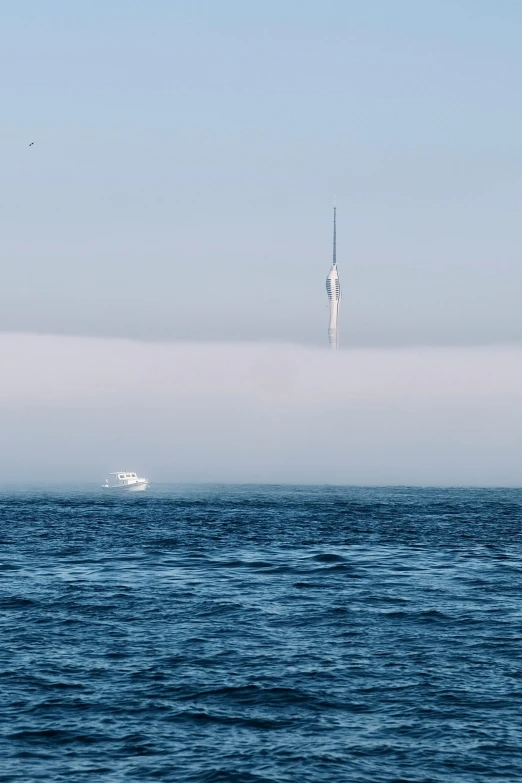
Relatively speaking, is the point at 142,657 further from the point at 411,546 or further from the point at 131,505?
the point at 131,505

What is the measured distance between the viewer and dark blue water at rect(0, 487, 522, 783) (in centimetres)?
2791

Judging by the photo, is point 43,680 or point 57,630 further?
point 57,630

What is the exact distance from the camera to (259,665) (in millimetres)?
38625

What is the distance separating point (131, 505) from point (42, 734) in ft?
433

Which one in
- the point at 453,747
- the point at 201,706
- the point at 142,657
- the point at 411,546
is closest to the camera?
the point at 453,747

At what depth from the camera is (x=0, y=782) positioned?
25906mm

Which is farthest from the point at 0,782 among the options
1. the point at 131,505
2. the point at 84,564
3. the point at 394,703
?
the point at 131,505

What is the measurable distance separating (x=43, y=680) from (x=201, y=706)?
7262 millimetres

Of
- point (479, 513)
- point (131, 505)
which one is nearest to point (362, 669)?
point (479, 513)

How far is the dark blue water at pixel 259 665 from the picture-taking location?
1099 inches

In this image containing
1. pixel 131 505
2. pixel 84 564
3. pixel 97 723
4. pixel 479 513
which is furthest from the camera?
pixel 131 505

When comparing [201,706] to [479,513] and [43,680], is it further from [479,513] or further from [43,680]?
[479,513]

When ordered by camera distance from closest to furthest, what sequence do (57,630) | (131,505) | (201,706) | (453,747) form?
(453,747)
(201,706)
(57,630)
(131,505)

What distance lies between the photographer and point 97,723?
3089 centimetres
